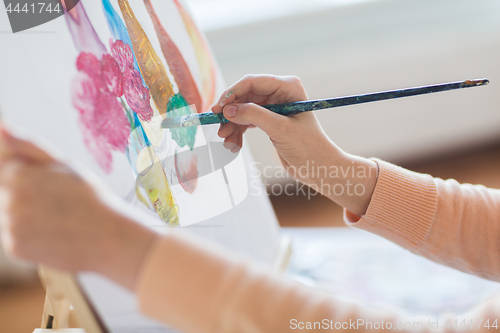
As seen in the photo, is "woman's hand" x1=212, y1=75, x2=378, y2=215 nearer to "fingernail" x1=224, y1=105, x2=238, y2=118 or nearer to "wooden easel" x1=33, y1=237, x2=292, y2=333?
"fingernail" x1=224, y1=105, x2=238, y2=118

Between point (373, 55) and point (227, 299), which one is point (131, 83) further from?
point (373, 55)

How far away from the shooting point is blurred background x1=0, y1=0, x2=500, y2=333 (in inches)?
61.2

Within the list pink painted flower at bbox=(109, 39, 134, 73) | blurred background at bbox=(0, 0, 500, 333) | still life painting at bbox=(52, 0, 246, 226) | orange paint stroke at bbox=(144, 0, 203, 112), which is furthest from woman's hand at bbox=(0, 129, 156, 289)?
blurred background at bbox=(0, 0, 500, 333)

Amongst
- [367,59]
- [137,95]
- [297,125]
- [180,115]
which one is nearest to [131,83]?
[137,95]

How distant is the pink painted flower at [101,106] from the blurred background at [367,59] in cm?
107

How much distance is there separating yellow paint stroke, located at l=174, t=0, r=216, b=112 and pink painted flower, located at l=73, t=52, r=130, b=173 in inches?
10.8

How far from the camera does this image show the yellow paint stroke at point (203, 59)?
80cm

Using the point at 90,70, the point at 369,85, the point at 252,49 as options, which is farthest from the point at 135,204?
the point at 369,85

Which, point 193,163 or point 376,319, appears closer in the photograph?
point 376,319

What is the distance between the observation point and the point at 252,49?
156 cm

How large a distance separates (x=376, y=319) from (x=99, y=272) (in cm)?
24

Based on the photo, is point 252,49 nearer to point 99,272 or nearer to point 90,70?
point 90,70

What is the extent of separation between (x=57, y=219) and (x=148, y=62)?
36cm

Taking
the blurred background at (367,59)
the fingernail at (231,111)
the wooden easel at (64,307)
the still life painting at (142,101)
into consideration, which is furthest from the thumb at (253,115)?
the blurred background at (367,59)
